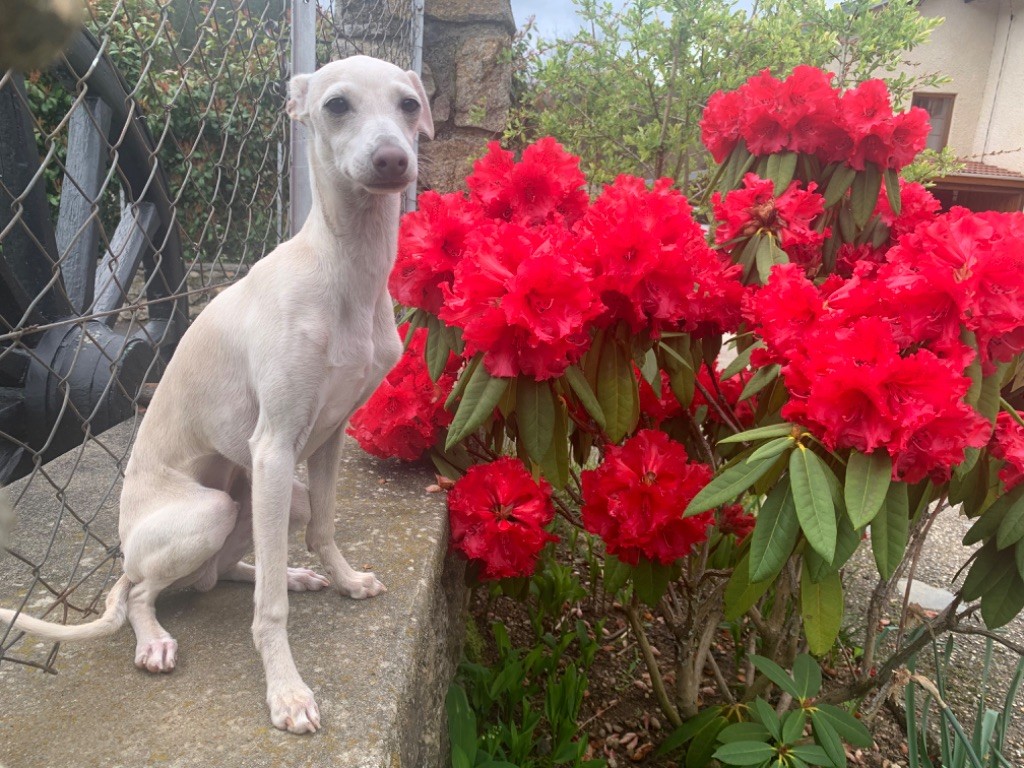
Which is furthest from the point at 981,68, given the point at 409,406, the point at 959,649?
the point at 409,406

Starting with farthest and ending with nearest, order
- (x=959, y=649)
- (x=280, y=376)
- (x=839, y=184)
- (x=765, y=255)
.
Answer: (x=959, y=649), (x=839, y=184), (x=765, y=255), (x=280, y=376)

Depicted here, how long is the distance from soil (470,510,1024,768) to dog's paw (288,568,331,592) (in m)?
1.03

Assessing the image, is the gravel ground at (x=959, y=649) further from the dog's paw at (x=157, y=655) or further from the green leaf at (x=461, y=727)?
the dog's paw at (x=157, y=655)

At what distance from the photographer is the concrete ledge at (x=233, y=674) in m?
1.16

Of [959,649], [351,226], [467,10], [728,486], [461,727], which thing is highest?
[467,10]

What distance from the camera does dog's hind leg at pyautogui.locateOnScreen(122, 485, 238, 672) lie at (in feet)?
4.50

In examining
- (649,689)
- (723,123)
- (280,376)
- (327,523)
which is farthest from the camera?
(649,689)

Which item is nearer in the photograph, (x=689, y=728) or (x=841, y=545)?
(x=841, y=545)

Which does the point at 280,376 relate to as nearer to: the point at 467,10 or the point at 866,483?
the point at 866,483

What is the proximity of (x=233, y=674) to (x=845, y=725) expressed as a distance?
130 centimetres

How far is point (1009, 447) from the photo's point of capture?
1298mm

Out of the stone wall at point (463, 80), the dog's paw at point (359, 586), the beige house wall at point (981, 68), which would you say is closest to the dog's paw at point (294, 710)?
the dog's paw at point (359, 586)

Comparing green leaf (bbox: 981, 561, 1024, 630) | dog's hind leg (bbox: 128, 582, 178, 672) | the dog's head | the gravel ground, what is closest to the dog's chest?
the dog's head

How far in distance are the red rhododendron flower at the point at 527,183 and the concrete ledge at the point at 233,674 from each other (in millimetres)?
862
